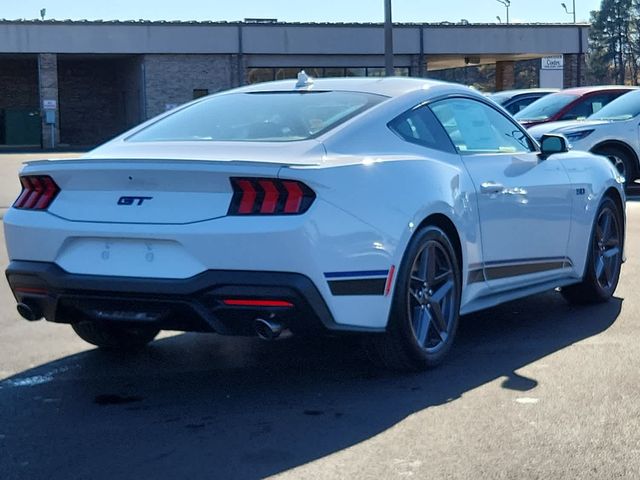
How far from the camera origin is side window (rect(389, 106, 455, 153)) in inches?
232

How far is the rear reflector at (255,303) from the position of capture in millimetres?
4930

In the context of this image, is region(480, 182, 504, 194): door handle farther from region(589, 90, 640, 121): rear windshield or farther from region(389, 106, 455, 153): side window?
region(589, 90, 640, 121): rear windshield

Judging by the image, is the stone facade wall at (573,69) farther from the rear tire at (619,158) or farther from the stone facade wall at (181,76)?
the rear tire at (619,158)

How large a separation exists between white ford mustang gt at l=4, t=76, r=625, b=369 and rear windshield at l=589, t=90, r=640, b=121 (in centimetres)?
1050

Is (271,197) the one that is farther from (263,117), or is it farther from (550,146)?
(550,146)

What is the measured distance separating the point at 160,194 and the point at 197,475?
1.46 meters

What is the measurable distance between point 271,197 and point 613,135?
39.9 feet

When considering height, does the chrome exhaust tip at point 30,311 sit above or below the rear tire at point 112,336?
above

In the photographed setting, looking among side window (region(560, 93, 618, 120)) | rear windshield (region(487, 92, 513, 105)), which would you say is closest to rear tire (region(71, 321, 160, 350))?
side window (region(560, 93, 618, 120))

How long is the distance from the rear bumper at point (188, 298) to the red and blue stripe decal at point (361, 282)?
0.36ft

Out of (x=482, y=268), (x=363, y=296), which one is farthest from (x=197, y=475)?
(x=482, y=268)

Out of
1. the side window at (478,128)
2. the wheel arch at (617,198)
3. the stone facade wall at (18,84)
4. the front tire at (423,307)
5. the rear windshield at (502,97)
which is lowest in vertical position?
the front tire at (423,307)

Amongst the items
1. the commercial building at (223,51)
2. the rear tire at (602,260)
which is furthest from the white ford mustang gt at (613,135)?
the commercial building at (223,51)

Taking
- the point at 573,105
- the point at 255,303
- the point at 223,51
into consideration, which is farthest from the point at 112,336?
the point at 223,51
